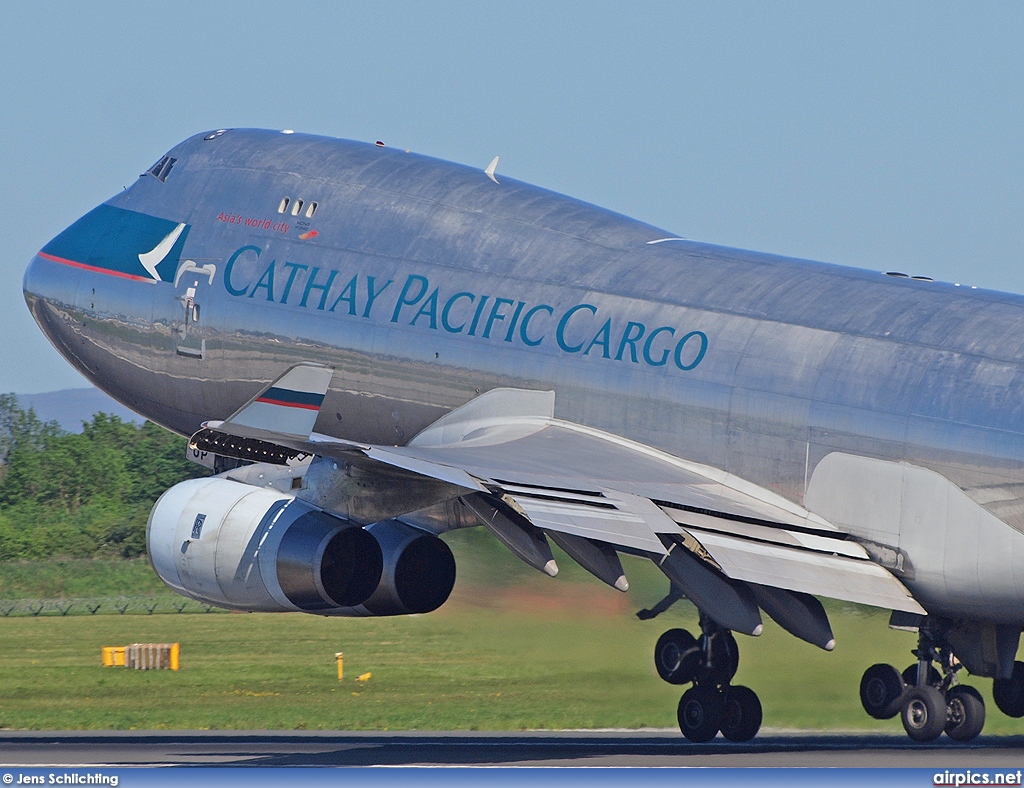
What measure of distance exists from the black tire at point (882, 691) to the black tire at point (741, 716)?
1.48m

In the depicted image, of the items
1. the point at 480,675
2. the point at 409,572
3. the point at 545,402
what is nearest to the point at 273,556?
→ the point at 409,572

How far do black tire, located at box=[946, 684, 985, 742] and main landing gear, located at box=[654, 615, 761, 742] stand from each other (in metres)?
2.77

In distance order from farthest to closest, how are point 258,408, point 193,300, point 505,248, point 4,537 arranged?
point 4,537, point 193,300, point 505,248, point 258,408

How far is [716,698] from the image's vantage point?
24469 mm

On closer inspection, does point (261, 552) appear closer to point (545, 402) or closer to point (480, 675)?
point (545, 402)

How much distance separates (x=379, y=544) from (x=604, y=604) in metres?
4.51

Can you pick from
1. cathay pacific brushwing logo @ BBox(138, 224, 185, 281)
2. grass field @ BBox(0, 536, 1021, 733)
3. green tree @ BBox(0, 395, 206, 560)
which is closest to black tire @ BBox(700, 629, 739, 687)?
grass field @ BBox(0, 536, 1021, 733)

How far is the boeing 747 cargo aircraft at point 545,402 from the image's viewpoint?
20.8 m

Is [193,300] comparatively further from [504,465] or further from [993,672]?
[993,672]

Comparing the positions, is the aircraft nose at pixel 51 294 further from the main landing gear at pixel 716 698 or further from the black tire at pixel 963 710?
the black tire at pixel 963 710

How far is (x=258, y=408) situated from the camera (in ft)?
68.1

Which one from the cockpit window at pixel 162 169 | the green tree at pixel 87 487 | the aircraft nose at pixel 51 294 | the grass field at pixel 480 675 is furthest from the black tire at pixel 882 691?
the green tree at pixel 87 487

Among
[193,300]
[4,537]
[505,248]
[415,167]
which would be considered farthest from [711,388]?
[4,537]

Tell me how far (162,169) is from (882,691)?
47.6 ft
